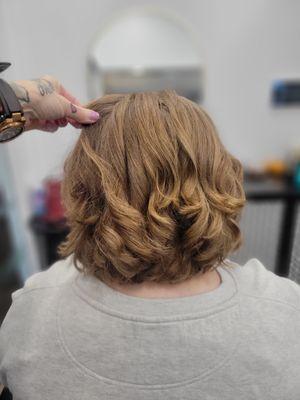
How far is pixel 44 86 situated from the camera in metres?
0.67

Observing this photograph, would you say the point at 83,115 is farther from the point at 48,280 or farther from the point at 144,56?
the point at 144,56

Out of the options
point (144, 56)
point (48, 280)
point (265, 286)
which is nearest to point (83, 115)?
point (48, 280)

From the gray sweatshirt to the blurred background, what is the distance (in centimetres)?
116

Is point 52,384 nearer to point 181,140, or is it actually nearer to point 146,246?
point 146,246

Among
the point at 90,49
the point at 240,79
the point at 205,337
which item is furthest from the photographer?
the point at 240,79

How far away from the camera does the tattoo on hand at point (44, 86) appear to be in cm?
66

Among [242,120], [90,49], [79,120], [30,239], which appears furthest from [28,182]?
[79,120]

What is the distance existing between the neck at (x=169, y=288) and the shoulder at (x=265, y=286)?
0.05 meters

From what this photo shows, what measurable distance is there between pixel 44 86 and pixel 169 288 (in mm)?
441

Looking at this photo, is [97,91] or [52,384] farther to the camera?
[97,91]

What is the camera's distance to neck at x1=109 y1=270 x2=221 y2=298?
24.0 inches

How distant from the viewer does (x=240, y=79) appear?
1.96 m

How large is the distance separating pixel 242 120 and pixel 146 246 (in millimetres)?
1638

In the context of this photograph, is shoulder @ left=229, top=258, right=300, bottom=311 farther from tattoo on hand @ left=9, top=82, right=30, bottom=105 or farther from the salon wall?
the salon wall
